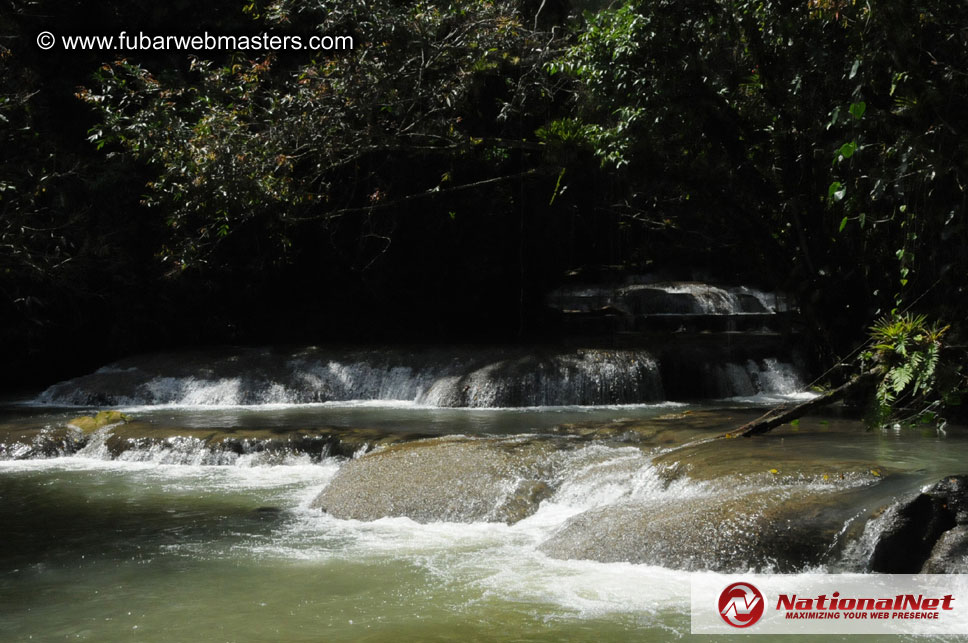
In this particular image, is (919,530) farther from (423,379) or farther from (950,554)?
(423,379)

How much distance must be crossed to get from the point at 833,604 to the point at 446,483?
3643mm

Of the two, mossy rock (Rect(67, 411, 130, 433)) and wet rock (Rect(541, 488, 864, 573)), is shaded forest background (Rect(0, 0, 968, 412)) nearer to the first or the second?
wet rock (Rect(541, 488, 864, 573))

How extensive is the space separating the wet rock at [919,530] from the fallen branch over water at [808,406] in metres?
0.97

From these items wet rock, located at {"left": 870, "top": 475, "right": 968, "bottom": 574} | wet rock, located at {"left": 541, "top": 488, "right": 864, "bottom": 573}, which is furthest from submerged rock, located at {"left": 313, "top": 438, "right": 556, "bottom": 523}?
wet rock, located at {"left": 870, "top": 475, "right": 968, "bottom": 574}

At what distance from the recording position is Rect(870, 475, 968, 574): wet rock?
548 centimetres

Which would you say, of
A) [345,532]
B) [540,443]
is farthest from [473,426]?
[345,532]

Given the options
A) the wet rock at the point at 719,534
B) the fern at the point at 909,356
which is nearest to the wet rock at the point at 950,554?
the wet rock at the point at 719,534

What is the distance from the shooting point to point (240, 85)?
43.1 feet

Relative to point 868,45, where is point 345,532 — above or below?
below

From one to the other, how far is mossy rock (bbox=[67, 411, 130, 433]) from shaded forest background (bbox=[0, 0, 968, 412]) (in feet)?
9.09

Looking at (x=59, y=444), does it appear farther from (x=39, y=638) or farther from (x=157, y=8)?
(x=157, y=8)

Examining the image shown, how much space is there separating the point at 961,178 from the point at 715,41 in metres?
6.14

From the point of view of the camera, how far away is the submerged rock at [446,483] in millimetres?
7570

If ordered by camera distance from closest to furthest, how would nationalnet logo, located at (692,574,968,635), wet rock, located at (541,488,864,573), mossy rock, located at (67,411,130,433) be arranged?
nationalnet logo, located at (692,574,968,635)
wet rock, located at (541,488,864,573)
mossy rock, located at (67,411,130,433)
